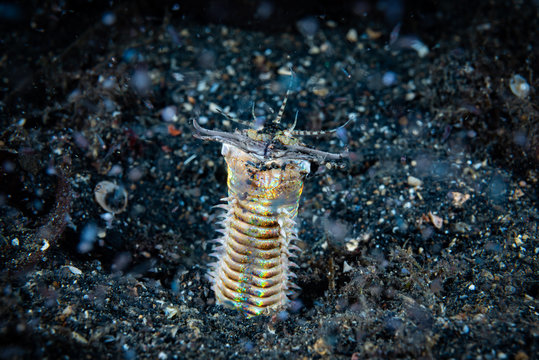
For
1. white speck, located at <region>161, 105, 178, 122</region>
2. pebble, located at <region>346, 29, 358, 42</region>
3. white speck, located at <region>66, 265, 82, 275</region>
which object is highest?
pebble, located at <region>346, 29, 358, 42</region>

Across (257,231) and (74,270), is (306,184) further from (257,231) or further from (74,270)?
(74,270)

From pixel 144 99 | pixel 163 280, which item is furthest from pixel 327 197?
pixel 144 99

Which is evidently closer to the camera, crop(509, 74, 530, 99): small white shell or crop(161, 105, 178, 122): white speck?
crop(509, 74, 530, 99): small white shell

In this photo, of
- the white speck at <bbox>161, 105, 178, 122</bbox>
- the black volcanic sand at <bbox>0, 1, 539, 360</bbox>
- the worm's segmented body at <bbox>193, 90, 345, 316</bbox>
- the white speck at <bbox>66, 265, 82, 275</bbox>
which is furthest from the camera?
the white speck at <bbox>161, 105, 178, 122</bbox>

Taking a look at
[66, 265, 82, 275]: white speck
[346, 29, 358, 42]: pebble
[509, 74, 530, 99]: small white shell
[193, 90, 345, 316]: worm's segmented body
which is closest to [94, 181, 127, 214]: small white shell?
[66, 265, 82, 275]: white speck

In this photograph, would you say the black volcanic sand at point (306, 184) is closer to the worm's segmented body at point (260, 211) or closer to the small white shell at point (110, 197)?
the small white shell at point (110, 197)

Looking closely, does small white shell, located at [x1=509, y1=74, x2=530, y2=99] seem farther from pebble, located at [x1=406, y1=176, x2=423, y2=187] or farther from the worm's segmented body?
the worm's segmented body
